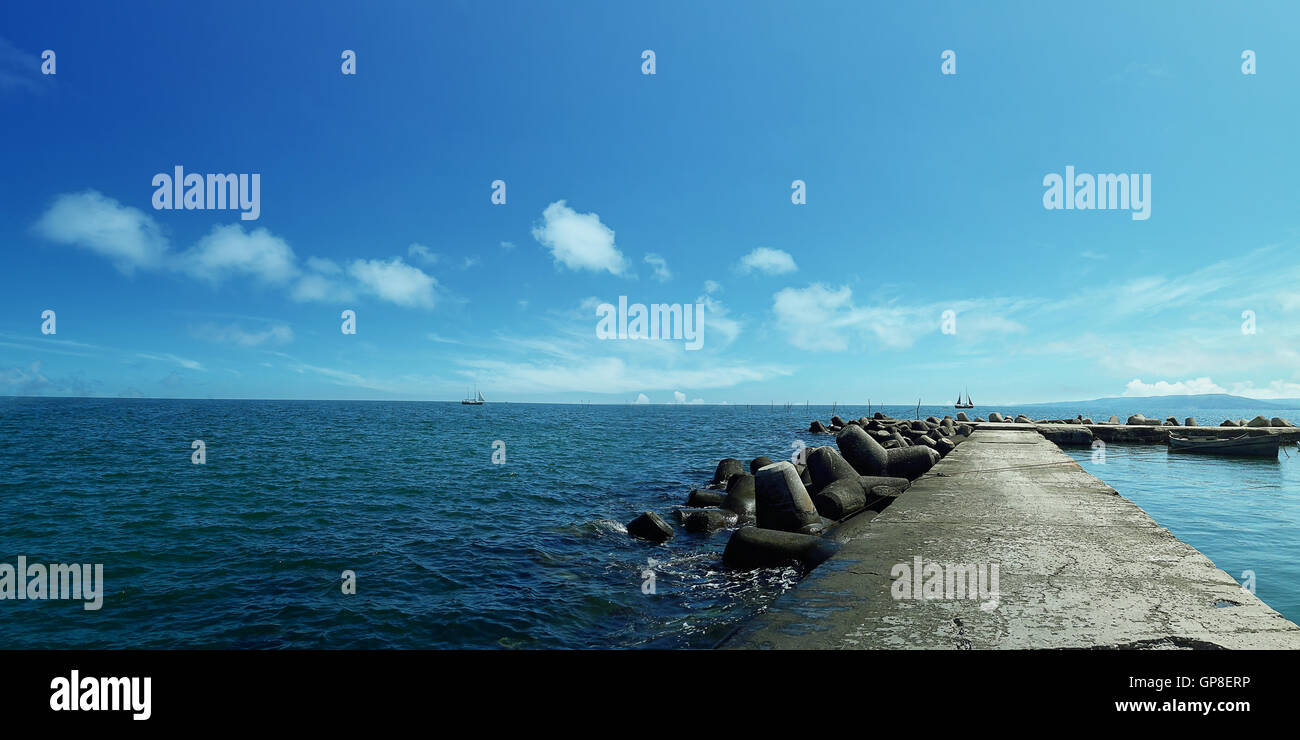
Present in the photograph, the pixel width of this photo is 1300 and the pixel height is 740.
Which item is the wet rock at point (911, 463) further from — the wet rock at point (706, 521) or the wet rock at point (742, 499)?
the wet rock at point (706, 521)

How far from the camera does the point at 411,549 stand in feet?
39.7

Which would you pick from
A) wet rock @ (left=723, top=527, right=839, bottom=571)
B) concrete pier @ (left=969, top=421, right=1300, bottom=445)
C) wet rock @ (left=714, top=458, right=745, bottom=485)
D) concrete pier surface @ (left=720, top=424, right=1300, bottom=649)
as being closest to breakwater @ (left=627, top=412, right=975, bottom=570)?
wet rock @ (left=723, top=527, right=839, bottom=571)

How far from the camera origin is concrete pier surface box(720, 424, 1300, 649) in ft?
14.8

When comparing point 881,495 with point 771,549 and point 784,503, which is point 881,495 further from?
point 771,549

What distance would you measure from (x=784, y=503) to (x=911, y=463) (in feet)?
23.5

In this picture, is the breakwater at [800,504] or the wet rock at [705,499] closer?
Result: the breakwater at [800,504]

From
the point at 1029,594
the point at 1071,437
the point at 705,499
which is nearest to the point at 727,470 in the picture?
the point at 705,499

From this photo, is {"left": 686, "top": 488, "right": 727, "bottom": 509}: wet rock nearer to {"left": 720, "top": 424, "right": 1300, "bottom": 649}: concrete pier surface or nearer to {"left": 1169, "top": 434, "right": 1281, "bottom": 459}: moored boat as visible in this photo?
{"left": 720, "top": 424, "right": 1300, "bottom": 649}: concrete pier surface

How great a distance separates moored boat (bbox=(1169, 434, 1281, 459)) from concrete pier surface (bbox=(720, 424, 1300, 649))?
1129 inches

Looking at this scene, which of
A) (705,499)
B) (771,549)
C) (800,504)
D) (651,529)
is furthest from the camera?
(705,499)

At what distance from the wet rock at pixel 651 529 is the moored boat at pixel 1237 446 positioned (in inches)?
1285

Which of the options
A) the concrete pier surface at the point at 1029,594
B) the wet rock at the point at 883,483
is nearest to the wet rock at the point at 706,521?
the wet rock at the point at 883,483

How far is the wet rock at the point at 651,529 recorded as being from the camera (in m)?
12.9
